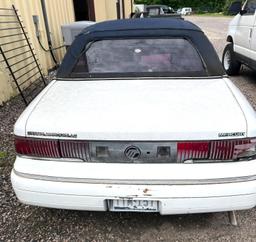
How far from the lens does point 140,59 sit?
319cm

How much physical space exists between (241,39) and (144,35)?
425 cm

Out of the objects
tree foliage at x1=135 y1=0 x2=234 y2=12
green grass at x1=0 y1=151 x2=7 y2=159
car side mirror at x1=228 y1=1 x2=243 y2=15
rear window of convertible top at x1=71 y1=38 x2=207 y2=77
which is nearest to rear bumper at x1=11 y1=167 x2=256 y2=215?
rear window of convertible top at x1=71 y1=38 x2=207 y2=77

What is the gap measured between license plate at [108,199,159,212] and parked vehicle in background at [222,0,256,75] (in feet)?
15.2

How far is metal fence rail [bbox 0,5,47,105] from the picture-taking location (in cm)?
583

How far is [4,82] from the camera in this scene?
18.5 feet

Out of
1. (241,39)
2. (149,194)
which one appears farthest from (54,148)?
(241,39)

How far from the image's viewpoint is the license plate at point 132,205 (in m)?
2.25

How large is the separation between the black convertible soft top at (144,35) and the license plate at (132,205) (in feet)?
4.62

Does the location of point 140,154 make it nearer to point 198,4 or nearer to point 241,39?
point 241,39

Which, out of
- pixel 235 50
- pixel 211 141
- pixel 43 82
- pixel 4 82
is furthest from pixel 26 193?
pixel 235 50

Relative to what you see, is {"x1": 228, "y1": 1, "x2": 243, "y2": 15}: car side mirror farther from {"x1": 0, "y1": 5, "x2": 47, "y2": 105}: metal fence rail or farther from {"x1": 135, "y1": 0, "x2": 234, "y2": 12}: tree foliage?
{"x1": 135, "y1": 0, "x2": 234, "y2": 12}: tree foliage

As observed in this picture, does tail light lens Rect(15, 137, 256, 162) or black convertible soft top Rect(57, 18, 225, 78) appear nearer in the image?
tail light lens Rect(15, 137, 256, 162)

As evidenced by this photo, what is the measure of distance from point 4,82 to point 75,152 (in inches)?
153

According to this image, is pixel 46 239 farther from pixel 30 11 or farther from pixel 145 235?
pixel 30 11
